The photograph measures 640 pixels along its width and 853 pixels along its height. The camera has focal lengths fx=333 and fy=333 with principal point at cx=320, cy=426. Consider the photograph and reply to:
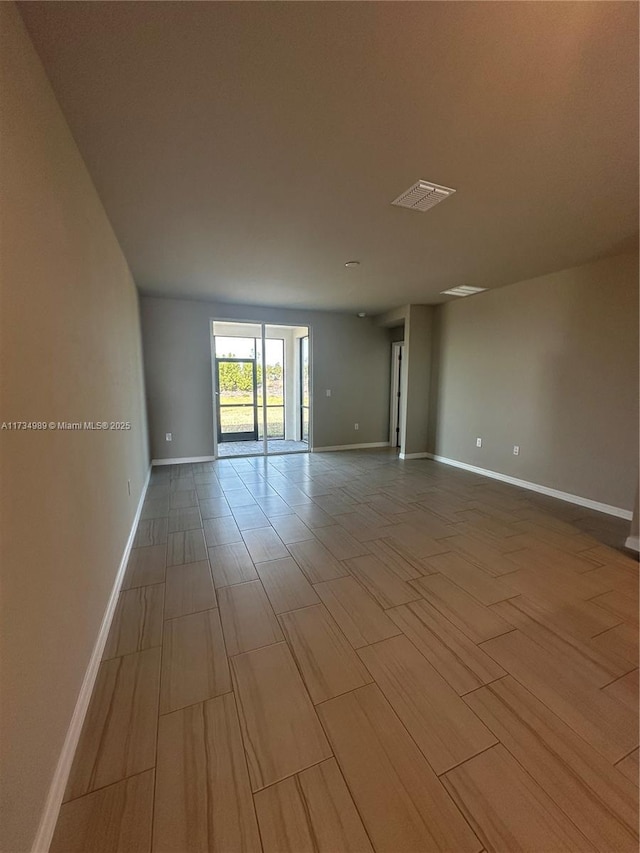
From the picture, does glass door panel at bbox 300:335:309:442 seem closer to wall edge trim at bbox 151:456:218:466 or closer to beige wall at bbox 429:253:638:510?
wall edge trim at bbox 151:456:218:466

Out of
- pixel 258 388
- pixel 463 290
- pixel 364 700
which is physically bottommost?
pixel 364 700

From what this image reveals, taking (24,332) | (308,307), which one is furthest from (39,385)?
(308,307)

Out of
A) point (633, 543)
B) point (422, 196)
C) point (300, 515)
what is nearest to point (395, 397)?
point (300, 515)

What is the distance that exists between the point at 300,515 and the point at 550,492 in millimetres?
2952

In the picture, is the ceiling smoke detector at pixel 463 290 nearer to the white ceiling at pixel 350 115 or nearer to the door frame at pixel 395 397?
the white ceiling at pixel 350 115

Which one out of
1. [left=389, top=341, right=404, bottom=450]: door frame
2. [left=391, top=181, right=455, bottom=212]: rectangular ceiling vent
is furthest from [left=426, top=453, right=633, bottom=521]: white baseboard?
[left=391, top=181, right=455, bottom=212]: rectangular ceiling vent

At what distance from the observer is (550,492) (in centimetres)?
389

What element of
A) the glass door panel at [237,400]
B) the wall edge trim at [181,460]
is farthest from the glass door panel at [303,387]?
the wall edge trim at [181,460]

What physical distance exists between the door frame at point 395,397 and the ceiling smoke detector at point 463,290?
1.87 meters

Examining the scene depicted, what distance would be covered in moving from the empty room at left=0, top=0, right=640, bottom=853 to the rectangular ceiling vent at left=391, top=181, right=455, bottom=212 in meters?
0.03

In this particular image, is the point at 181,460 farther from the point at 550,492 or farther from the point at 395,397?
the point at 550,492

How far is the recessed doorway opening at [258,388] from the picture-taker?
21.9 ft

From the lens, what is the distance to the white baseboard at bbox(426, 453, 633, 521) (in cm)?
331

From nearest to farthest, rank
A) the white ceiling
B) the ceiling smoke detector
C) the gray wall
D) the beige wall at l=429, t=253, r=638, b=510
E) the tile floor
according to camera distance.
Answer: the white ceiling
the beige wall at l=429, t=253, r=638, b=510
the ceiling smoke detector
the gray wall
the tile floor
